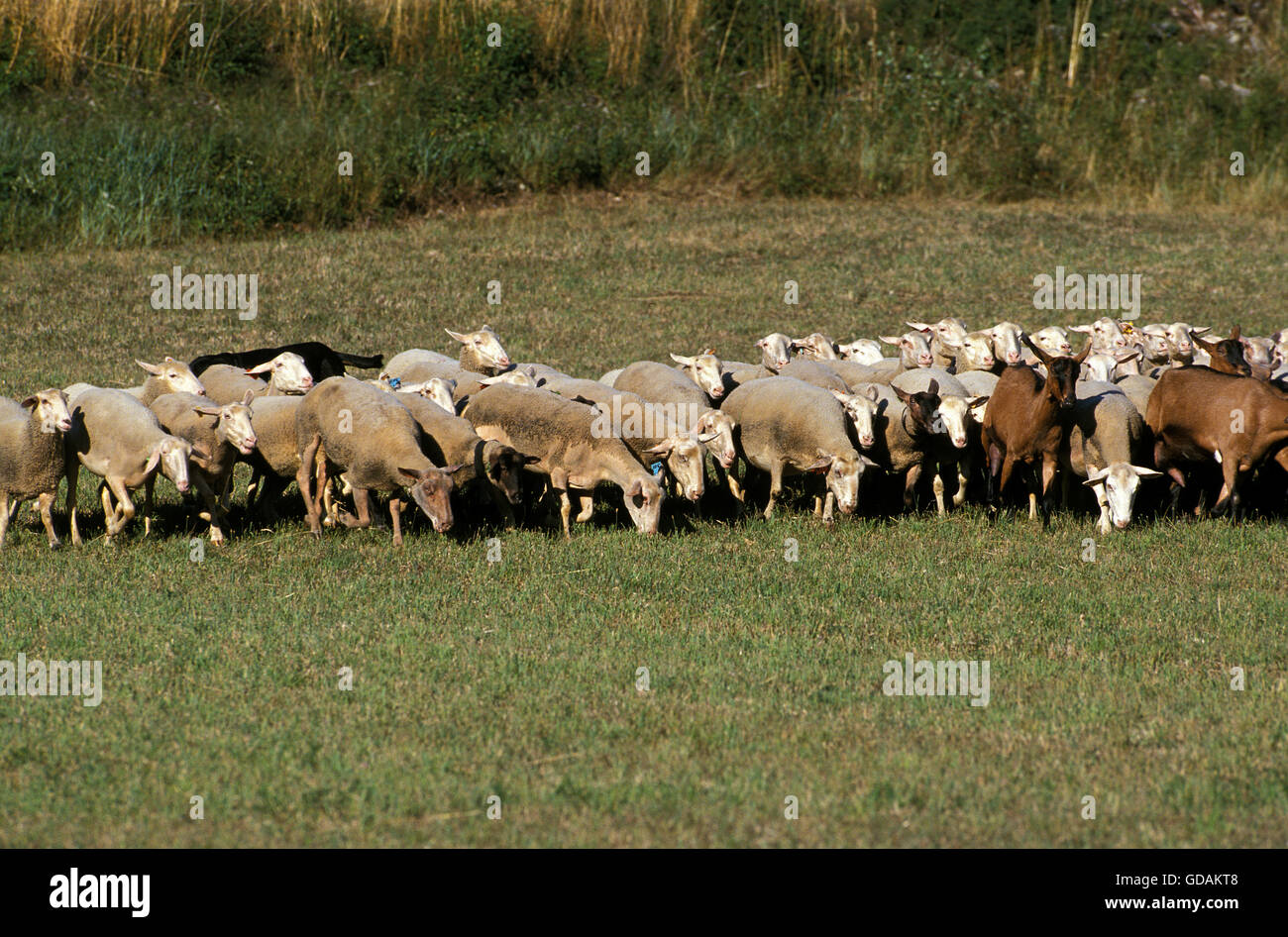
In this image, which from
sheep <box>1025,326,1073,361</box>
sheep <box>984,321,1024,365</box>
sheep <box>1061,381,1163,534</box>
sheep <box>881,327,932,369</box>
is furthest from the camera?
sheep <box>1025,326,1073,361</box>

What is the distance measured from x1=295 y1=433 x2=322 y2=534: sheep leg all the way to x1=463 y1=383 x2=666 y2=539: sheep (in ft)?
4.12

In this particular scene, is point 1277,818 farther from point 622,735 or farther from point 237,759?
point 237,759

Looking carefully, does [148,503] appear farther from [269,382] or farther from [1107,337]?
[1107,337]

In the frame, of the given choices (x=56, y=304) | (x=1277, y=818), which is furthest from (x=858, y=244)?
→ (x=1277, y=818)

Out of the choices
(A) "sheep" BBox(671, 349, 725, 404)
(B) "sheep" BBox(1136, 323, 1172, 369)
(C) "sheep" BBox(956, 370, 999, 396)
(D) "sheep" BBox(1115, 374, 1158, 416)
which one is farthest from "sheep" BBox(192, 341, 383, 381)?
(B) "sheep" BBox(1136, 323, 1172, 369)

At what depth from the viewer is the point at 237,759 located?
6422 mm

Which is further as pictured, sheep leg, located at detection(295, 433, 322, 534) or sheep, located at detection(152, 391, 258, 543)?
sheep leg, located at detection(295, 433, 322, 534)

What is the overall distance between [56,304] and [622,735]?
14819 mm

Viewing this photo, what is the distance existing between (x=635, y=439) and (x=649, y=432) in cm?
12

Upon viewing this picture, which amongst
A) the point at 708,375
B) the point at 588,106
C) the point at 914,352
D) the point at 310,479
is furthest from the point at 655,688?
the point at 588,106

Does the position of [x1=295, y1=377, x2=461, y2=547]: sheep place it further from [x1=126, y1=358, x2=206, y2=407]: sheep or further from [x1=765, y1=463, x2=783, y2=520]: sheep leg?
[x1=765, y1=463, x2=783, y2=520]: sheep leg

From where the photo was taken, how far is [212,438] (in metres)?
10.1

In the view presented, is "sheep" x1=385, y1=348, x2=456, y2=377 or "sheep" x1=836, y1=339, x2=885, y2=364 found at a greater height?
"sheep" x1=836, y1=339, x2=885, y2=364

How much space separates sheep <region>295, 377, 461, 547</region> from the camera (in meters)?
9.65
